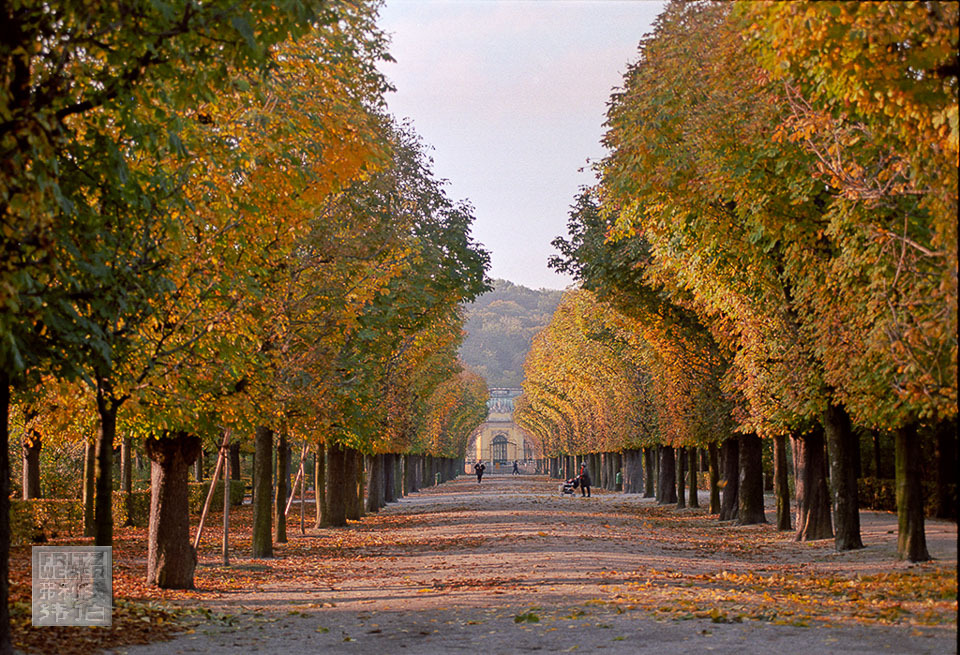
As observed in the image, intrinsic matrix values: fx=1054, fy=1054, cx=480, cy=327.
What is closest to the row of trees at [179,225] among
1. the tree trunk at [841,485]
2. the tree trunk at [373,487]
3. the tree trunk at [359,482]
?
the tree trunk at [841,485]

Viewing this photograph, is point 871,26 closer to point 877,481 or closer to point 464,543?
point 464,543

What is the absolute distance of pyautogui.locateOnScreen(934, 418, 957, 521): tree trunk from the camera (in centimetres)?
2686

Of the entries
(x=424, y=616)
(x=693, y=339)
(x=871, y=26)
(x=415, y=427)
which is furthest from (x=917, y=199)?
(x=415, y=427)

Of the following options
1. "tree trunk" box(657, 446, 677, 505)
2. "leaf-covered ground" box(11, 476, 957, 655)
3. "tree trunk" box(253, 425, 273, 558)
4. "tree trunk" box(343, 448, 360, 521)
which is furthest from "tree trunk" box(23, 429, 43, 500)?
"tree trunk" box(657, 446, 677, 505)

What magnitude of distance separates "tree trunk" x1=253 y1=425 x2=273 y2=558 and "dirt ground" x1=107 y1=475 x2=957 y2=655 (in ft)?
1.88

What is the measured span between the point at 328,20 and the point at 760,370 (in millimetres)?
13576

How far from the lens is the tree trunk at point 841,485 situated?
18859 mm

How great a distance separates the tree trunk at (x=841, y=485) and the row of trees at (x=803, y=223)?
35mm

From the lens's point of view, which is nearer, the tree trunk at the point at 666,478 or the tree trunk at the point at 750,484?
the tree trunk at the point at 750,484

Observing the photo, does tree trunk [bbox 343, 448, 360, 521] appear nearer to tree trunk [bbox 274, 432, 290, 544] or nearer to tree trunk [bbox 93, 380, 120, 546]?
tree trunk [bbox 274, 432, 290, 544]

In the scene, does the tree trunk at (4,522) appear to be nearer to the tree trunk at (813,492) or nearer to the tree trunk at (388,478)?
the tree trunk at (813,492)

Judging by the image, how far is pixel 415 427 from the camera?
45812mm

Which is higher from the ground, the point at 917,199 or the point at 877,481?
the point at 917,199

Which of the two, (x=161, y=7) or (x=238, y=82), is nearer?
(x=161, y=7)
